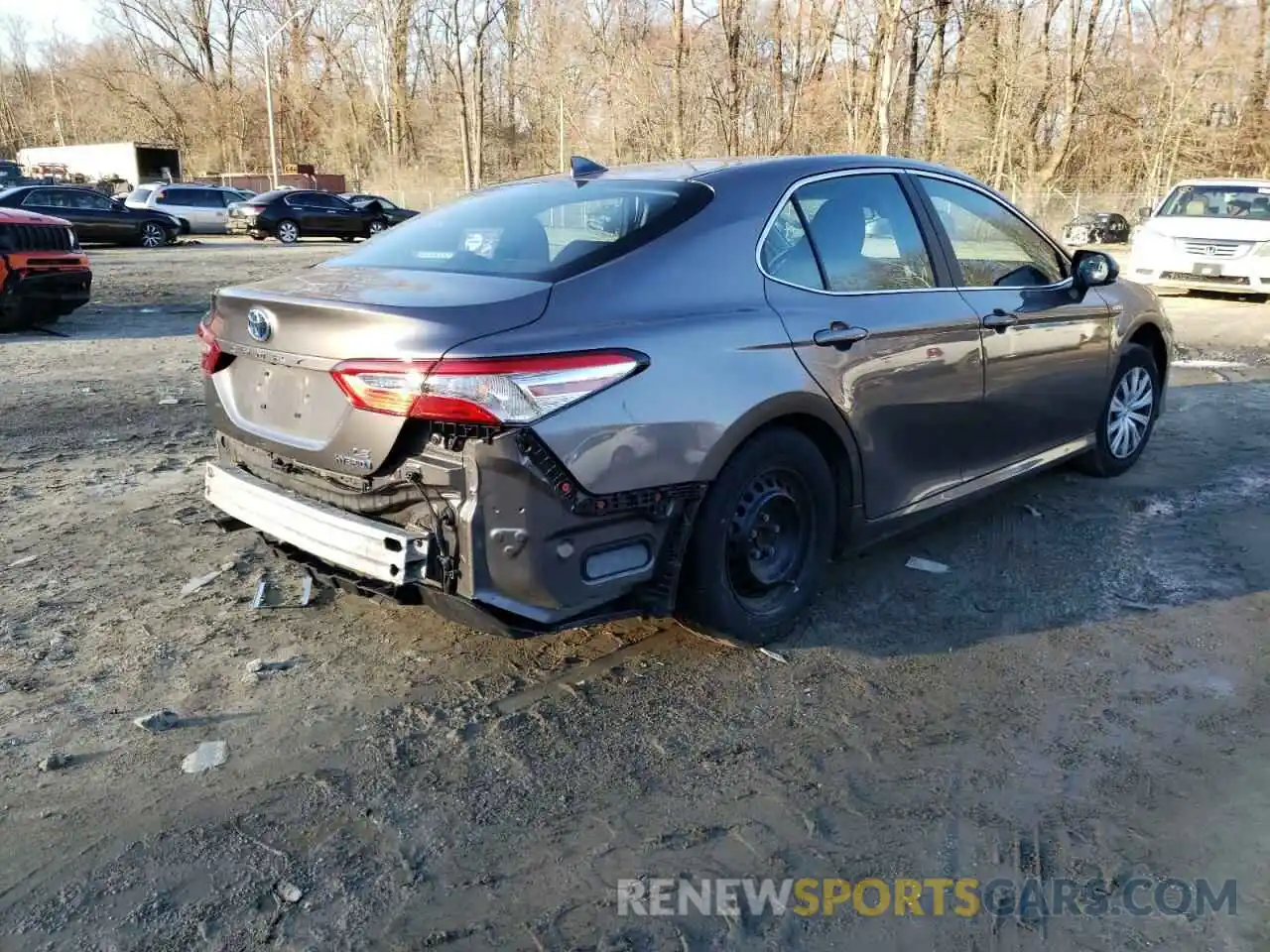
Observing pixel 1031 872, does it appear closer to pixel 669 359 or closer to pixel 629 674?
pixel 629 674

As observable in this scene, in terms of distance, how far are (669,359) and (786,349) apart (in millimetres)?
556

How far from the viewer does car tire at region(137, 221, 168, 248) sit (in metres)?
24.7

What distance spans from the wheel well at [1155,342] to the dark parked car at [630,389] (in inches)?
59.9

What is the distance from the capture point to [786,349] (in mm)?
3424

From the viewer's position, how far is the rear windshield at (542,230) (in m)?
3.29

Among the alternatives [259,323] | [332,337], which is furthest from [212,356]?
[332,337]

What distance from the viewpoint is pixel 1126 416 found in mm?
5785

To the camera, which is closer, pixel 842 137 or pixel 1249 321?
pixel 1249 321

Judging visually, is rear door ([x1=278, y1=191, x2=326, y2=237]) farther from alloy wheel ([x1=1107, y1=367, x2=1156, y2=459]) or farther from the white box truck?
alloy wheel ([x1=1107, y1=367, x2=1156, y2=459])

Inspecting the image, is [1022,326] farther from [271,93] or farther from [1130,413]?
[271,93]

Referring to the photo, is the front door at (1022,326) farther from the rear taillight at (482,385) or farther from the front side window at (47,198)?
the front side window at (47,198)

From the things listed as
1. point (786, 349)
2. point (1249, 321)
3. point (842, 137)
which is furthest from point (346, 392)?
point (842, 137)

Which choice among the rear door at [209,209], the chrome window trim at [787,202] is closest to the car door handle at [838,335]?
the chrome window trim at [787,202]

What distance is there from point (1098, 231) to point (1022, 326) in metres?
29.5
